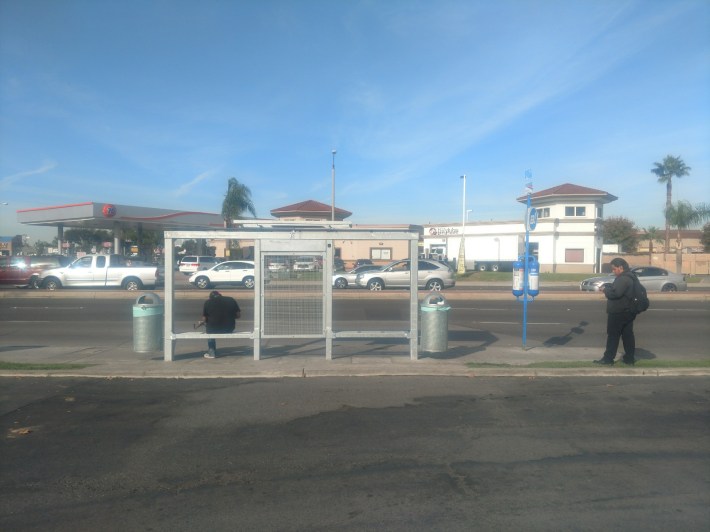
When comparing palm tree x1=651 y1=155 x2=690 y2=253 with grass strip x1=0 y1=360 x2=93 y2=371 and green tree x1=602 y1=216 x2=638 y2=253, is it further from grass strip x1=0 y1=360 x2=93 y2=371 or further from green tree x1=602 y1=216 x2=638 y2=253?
grass strip x1=0 y1=360 x2=93 y2=371

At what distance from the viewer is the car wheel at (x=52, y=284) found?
25.8 metres

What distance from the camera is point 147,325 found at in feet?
33.2

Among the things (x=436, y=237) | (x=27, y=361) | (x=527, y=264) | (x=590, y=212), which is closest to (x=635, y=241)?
(x=590, y=212)

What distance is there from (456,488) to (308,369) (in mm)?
4721

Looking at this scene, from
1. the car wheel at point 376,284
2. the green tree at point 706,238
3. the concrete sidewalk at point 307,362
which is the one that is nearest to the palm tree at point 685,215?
the green tree at point 706,238

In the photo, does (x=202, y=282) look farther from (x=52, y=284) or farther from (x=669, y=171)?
→ (x=669, y=171)

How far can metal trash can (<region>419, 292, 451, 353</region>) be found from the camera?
10008 millimetres

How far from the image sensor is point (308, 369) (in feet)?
29.8

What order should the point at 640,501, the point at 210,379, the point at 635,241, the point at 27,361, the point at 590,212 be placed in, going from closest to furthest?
the point at 640,501 → the point at 210,379 → the point at 27,361 → the point at 590,212 → the point at 635,241

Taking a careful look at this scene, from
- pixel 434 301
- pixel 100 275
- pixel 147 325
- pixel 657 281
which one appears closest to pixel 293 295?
pixel 434 301

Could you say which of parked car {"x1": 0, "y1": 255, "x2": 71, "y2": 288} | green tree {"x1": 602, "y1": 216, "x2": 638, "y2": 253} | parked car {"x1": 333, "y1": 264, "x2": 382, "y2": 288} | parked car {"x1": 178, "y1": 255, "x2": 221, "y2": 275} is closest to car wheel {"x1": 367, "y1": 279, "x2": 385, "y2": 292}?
parked car {"x1": 333, "y1": 264, "x2": 382, "y2": 288}

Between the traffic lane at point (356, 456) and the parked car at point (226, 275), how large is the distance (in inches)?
789

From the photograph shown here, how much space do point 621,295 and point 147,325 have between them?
26.4ft

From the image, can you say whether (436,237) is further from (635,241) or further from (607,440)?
(607,440)
